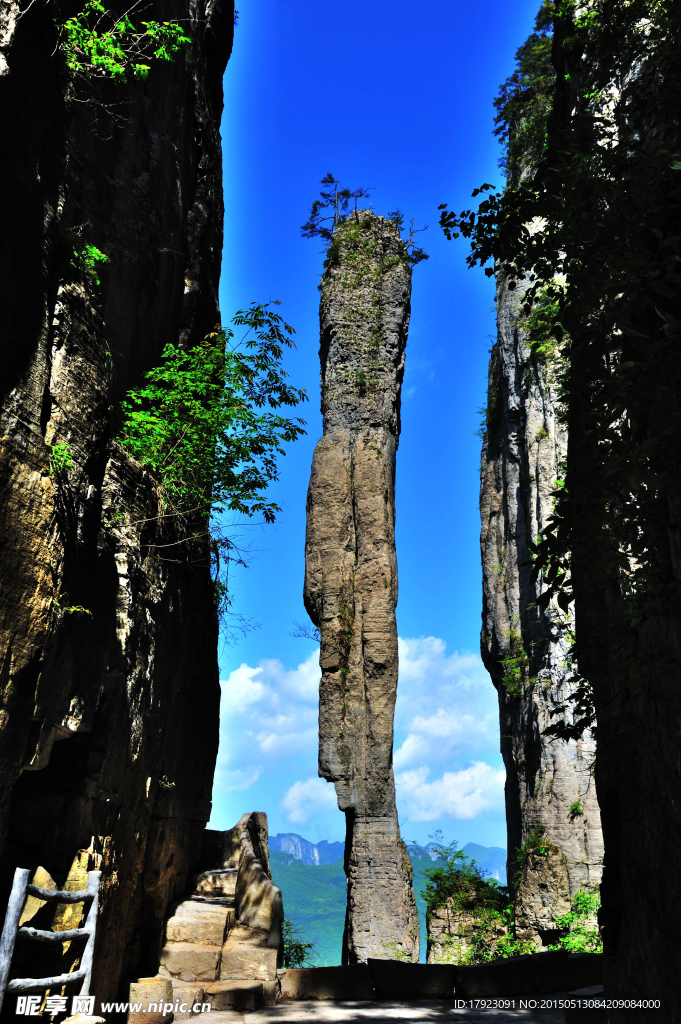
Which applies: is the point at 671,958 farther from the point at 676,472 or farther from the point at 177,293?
the point at 177,293

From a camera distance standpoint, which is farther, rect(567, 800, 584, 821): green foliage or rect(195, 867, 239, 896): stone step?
rect(567, 800, 584, 821): green foliage

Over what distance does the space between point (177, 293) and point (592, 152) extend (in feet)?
29.9

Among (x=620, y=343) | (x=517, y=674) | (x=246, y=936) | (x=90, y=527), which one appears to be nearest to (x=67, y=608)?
(x=90, y=527)

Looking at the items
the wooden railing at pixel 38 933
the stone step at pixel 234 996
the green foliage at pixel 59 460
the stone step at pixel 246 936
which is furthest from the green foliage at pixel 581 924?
the green foliage at pixel 59 460

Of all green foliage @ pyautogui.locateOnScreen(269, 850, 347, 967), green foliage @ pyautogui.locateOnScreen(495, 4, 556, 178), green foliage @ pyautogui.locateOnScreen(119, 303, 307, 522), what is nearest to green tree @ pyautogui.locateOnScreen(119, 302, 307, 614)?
green foliage @ pyautogui.locateOnScreen(119, 303, 307, 522)

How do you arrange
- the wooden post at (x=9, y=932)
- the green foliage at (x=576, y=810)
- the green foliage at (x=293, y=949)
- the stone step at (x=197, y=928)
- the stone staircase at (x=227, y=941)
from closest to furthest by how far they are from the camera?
the wooden post at (x=9, y=932), the stone staircase at (x=227, y=941), the stone step at (x=197, y=928), the green foliage at (x=293, y=949), the green foliage at (x=576, y=810)

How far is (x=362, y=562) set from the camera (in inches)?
693

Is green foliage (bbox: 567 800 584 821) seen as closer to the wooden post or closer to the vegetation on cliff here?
the vegetation on cliff

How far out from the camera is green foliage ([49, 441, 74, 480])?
6441mm

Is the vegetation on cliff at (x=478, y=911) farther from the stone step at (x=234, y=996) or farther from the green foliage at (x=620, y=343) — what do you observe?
the green foliage at (x=620, y=343)

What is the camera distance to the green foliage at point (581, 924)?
13406 millimetres

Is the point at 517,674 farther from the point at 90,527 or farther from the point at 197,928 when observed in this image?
the point at 90,527

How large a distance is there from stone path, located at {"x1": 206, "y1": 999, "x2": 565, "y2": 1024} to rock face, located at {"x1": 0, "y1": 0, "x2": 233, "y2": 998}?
1510mm

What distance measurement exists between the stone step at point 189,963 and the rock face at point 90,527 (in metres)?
0.18
